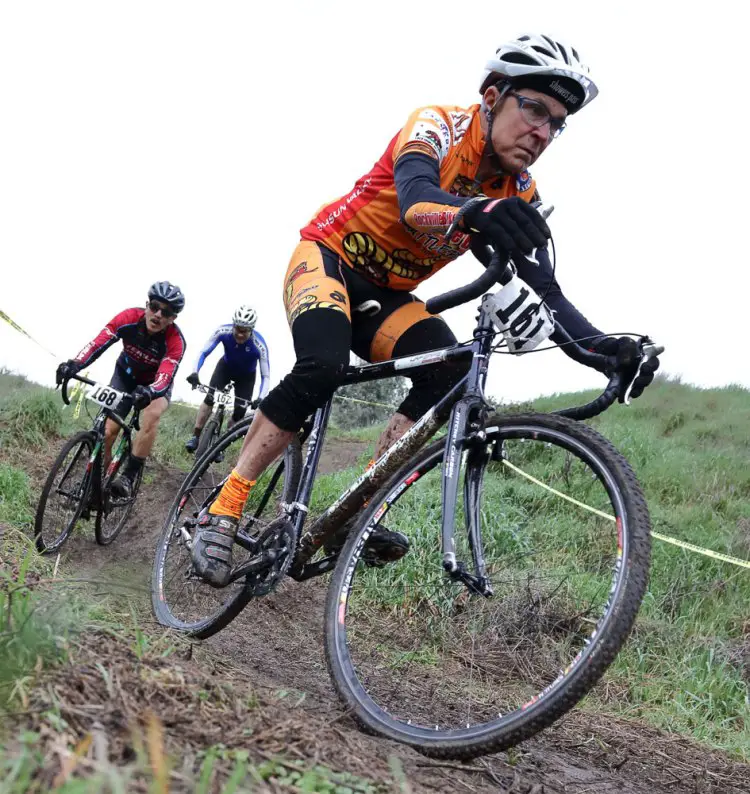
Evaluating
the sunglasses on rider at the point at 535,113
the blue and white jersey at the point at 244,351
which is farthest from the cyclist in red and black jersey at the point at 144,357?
the sunglasses on rider at the point at 535,113

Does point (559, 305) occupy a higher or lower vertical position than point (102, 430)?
higher

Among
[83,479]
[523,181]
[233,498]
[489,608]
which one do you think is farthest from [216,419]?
[523,181]

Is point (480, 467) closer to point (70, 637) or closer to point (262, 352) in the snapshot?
point (70, 637)

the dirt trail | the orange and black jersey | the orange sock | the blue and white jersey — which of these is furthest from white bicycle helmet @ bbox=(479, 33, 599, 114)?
the blue and white jersey

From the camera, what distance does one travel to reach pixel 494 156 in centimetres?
343

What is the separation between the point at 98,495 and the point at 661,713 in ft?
17.9

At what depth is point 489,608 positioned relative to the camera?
4383mm

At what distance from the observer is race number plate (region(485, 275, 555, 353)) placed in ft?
9.14

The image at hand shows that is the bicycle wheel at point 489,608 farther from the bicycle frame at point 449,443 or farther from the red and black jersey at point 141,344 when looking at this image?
the red and black jersey at point 141,344

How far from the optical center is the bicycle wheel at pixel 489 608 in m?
2.22

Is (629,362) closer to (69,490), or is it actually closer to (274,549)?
(274,549)

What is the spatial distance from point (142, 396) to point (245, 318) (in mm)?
4271

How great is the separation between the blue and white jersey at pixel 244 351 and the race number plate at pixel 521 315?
9.05 m

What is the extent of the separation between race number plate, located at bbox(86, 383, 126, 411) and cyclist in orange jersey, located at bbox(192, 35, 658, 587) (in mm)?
4150
